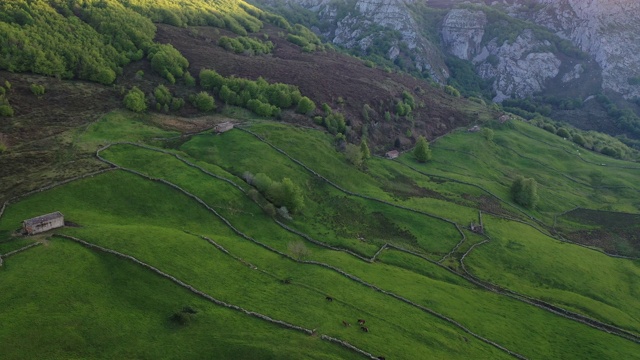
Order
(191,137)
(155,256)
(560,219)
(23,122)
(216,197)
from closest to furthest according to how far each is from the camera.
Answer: (155,256) → (216,197) → (23,122) → (191,137) → (560,219)

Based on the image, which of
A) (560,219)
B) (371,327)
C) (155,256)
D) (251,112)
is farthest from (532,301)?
(251,112)

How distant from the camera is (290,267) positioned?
6994cm

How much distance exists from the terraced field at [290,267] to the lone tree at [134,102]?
10.8 meters

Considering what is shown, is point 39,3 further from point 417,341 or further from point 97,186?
point 417,341

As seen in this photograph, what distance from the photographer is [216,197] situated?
84625mm

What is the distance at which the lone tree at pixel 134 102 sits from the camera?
114 meters

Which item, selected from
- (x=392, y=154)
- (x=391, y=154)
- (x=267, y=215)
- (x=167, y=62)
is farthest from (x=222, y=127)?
(x=392, y=154)

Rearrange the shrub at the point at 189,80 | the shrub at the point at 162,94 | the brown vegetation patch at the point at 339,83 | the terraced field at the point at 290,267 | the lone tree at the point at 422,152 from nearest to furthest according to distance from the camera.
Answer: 1. the terraced field at the point at 290,267
2. the shrub at the point at 162,94
3. the shrub at the point at 189,80
4. the lone tree at the point at 422,152
5. the brown vegetation patch at the point at 339,83

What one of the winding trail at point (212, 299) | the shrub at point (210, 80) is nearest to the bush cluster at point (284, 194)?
the winding trail at point (212, 299)

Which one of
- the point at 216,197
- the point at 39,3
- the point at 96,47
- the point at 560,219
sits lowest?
the point at 560,219

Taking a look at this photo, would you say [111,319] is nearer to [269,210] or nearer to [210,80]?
[269,210]

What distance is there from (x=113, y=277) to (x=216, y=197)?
31601 millimetres

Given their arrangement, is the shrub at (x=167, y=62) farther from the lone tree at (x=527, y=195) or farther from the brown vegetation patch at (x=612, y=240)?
the brown vegetation patch at (x=612, y=240)

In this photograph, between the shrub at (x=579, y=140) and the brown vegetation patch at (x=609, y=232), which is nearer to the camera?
the brown vegetation patch at (x=609, y=232)
